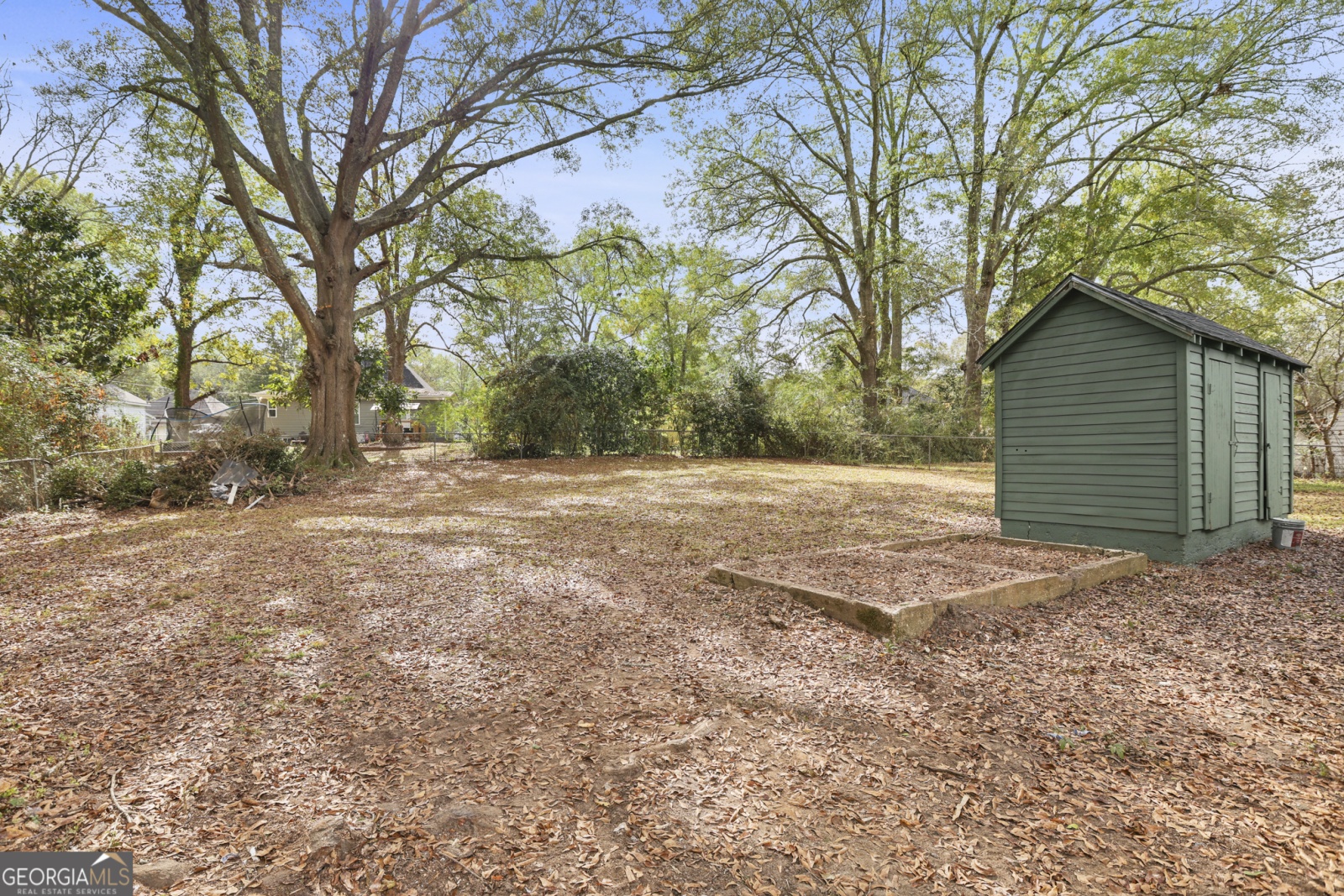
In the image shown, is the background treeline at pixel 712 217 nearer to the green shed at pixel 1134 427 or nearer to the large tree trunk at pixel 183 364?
the large tree trunk at pixel 183 364

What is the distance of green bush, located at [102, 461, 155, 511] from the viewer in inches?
351

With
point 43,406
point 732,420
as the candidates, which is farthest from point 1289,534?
point 43,406

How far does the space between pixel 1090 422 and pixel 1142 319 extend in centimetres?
118

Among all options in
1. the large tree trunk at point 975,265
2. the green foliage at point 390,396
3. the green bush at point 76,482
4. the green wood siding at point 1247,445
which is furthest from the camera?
the green foliage at point 390,396

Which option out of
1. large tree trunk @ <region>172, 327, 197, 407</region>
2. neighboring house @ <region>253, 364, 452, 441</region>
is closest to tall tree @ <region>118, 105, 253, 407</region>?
large tree trunk @ <region>172, 327, 197, 407</region>

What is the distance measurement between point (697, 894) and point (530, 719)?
1319 millimetres

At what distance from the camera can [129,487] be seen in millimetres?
9062

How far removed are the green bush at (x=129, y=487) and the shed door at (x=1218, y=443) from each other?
1393cm

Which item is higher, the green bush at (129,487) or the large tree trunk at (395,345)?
the large tree trunk at (395,345)

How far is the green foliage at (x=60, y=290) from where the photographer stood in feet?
42.6

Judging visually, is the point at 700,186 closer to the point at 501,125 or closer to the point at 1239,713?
the point at 501,125

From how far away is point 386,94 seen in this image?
12.6 meters

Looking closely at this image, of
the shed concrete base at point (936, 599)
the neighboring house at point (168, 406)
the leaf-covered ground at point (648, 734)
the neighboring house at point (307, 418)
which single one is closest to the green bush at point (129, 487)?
the leaf-covered ground at point (648, 734)

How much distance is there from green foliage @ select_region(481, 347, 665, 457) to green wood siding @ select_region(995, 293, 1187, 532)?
12.3m
